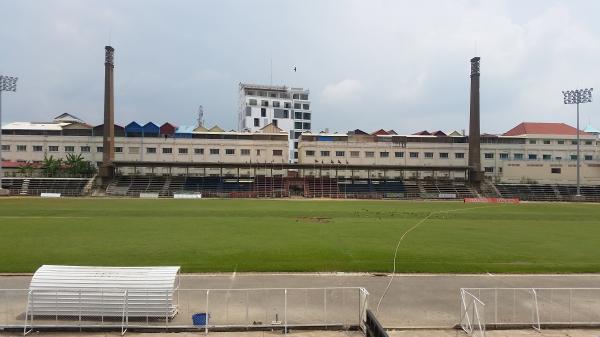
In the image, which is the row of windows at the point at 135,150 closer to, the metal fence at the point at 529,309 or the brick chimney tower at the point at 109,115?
the brick chimney tower at the point at 109,115

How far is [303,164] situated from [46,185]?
179ft

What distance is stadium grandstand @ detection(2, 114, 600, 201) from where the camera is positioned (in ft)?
323

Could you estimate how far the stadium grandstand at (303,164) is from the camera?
323 feet

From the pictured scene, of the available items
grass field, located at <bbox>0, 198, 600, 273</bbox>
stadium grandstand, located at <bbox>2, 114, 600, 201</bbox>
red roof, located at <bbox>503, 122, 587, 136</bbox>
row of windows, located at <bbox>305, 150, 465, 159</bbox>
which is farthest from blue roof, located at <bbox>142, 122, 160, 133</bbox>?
red roof, located at <bbox>503, 122, 587, 136</bbox>

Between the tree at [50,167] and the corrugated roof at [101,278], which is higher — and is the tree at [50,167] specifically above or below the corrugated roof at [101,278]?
above

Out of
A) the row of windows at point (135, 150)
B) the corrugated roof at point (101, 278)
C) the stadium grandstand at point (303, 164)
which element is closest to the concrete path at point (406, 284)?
the corrugated roof at point (101, 278)

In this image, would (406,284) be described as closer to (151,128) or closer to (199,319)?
(199,319)

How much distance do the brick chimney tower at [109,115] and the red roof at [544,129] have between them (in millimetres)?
102215

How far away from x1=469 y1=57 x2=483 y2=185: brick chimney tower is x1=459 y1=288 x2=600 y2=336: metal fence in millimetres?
92570

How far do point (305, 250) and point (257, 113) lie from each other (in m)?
139

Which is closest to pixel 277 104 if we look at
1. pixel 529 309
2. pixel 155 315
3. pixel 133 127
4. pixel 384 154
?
pixel 384 154

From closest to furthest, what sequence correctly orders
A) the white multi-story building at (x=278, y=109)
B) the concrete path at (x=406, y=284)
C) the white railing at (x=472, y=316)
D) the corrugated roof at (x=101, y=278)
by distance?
the white railing at (x=472, y=316), the corrugated roof at (x=101, y=278), the concrete path at (x=406, y=284), the white multi-story building at (x=278, y=109)

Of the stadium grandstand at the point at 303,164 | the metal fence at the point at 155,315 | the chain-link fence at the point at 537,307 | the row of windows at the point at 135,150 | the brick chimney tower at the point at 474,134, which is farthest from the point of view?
the row of windows at the point at 135,150

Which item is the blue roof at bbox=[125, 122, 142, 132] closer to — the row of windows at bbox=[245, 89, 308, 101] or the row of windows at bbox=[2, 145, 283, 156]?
the row of windows at bbox=[2, 145, 283, 156]
